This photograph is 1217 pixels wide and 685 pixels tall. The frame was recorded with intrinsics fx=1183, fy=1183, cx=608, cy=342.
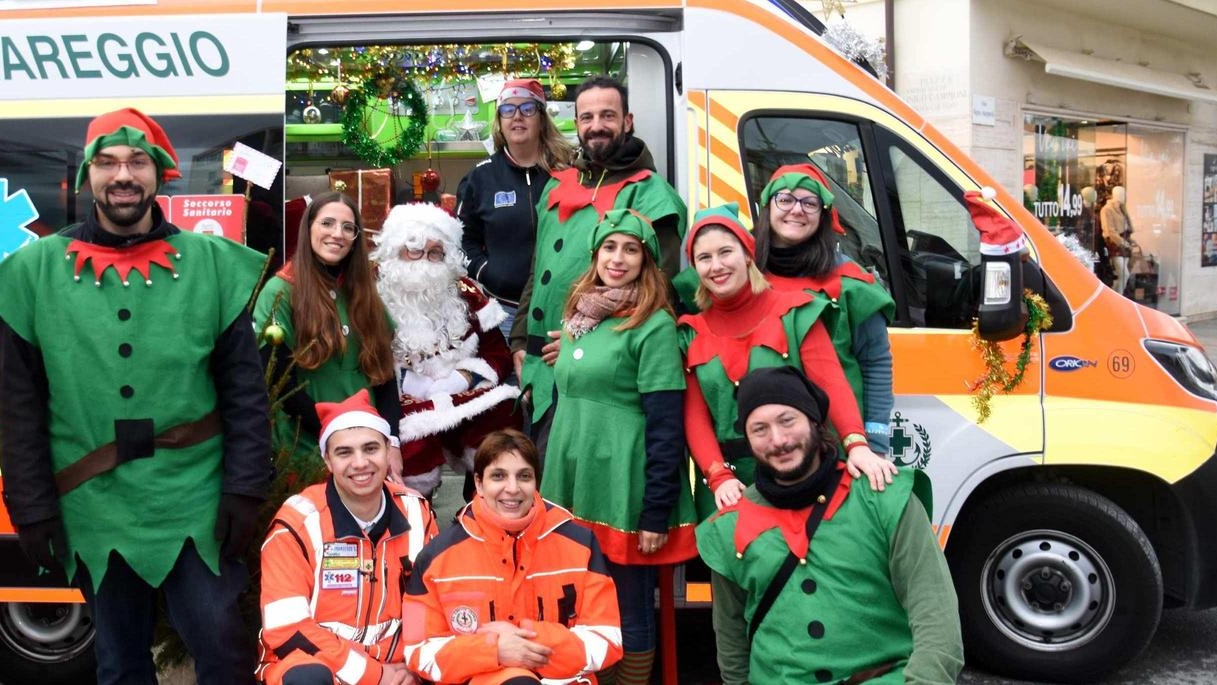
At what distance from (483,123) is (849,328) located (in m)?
4.21

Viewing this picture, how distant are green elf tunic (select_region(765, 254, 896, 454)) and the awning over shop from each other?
9939 millimetres

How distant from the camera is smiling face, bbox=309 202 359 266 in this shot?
3.93 m

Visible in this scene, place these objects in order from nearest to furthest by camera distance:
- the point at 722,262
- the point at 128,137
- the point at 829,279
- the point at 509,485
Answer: the point at 128,137
the point at 509,485
the point at 722,262
the point at 829,279

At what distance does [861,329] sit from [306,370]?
181cm

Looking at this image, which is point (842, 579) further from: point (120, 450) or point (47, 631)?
point (47, 631)

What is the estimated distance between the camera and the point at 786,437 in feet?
9.63

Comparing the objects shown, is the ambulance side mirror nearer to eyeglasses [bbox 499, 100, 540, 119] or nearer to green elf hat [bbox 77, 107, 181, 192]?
eyeglasses [bbox 499, 100, 540, 119]

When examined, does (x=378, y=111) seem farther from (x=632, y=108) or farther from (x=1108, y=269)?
(x=1108, y=269)

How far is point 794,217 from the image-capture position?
12.0 ft

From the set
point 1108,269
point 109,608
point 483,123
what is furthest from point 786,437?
point 1108,269

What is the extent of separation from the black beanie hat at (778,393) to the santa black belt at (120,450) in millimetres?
1522

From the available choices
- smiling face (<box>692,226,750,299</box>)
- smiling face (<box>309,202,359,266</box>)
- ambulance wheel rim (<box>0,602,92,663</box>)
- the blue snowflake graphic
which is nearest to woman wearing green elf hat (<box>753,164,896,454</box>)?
smiling face (<box>692,226,750,299</box>)

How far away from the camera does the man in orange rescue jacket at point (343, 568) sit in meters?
3.15

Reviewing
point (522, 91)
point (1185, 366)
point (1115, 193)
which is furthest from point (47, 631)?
point (1115, 193)
